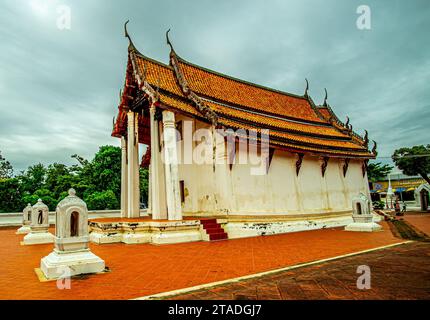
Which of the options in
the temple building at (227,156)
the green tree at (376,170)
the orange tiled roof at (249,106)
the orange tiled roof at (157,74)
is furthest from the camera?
the green tree at (376,170)

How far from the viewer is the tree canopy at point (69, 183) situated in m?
24.4

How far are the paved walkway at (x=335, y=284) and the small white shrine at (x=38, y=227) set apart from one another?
358 inches

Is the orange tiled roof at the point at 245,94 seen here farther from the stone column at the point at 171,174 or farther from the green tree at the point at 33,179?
the green tree at the point at 33,179

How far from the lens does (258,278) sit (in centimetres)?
474

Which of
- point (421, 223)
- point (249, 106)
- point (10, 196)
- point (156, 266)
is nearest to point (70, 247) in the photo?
point (156, 266)

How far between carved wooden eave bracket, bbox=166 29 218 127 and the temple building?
5cm

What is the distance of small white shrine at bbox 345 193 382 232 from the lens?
38.8 ft

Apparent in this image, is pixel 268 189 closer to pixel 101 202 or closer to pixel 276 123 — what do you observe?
pixel 276 123

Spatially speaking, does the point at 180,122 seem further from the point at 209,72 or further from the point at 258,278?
the point at 258,278

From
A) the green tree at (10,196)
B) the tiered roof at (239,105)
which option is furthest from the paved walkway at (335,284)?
the green tree at (10,196)

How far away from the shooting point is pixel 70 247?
5.48 metres

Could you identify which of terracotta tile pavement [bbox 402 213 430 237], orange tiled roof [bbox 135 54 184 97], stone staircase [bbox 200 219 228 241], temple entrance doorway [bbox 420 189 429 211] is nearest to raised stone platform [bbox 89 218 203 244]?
stone staircase [bbox 200 219 228 241]
